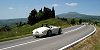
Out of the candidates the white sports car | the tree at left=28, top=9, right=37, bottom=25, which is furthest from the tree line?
the white sports car

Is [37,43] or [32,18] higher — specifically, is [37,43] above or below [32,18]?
below

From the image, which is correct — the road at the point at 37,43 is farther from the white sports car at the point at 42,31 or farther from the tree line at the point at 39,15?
the tree line at the point at 39,15

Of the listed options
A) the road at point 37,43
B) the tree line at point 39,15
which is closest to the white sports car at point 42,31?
the road at point 37,43

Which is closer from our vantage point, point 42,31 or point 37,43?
point 37,43

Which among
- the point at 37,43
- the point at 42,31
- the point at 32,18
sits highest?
the point at 32,18

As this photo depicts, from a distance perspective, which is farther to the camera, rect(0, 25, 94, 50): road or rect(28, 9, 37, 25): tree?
rect(28, 9, 37, 25): tree

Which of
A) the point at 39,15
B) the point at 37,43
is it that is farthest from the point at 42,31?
the point at 39,15

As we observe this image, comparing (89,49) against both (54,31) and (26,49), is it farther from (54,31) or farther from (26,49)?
→ (54,31)

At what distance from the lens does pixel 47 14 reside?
11250cm

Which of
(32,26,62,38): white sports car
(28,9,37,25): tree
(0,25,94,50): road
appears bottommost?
(0,25,94,50): road

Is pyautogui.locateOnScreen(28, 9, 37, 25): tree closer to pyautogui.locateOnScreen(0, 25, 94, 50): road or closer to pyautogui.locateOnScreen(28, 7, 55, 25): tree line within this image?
pyautogui.locateOnScreen(28, 7, 55, 25): tree line

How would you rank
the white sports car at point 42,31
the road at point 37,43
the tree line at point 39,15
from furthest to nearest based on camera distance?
1. the tree line at point 39,15
2. the white sports car at point 42,31
3. the road at point 37,43

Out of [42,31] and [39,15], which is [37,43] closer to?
[42,31]

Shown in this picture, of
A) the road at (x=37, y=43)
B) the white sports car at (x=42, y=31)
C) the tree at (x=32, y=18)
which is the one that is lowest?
the road at (x=37, y=43)
